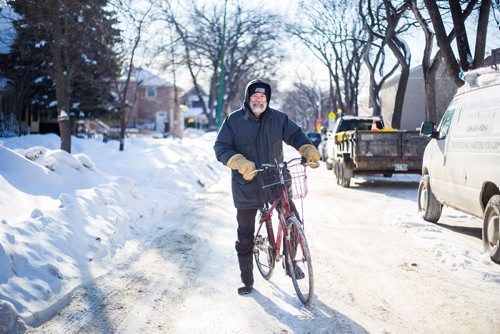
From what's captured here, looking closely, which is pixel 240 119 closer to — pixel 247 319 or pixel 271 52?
pixel 247 319

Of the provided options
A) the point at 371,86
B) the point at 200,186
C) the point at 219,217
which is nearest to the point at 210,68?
the point at 371,86

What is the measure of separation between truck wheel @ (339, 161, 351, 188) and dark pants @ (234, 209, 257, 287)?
30.3 feet

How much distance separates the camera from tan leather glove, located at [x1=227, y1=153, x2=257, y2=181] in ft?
14.3

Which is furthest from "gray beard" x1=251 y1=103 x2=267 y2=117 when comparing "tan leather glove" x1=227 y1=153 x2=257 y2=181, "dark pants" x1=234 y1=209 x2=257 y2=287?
"dark pants" x1=234 y1=209 x2=257 y2=287

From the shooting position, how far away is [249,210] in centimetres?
482

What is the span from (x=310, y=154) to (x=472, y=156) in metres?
2.80

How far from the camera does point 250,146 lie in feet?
15.6

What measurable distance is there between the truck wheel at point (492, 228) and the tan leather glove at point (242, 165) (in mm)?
2979

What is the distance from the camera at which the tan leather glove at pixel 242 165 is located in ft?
14.3

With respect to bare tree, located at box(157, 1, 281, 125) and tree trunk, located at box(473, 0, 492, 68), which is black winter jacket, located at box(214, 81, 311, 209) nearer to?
tree trunk, located at box(473, 0, 492, 68)

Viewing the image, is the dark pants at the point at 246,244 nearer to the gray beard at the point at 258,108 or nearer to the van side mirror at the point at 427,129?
the gray beard at the point at 258,108

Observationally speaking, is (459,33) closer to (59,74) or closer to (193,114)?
(59,74)

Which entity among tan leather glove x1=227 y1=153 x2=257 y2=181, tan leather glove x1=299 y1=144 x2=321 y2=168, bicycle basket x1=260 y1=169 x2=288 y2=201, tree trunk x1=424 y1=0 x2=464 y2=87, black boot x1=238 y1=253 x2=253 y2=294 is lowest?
black boot x1=238 y1=253 x2=253 y2=294

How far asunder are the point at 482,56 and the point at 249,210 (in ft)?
32.9
